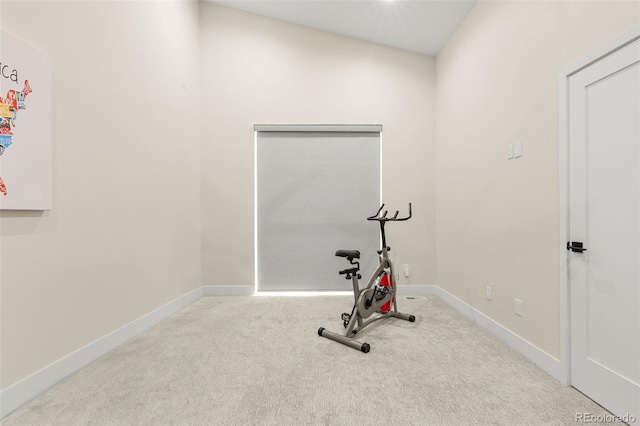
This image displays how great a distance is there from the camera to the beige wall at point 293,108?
3.49m

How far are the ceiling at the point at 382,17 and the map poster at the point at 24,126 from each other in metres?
2.57

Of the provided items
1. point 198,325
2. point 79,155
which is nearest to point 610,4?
point 79,155

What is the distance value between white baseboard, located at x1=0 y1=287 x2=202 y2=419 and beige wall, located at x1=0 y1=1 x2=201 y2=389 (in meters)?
0.05

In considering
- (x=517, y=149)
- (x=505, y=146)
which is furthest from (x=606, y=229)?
(x=505, y=146)

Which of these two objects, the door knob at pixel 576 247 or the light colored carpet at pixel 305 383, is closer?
the light colored carpet at pixel 305 383

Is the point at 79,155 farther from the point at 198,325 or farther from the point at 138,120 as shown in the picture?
the point at 198,325

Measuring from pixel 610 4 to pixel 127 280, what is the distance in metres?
3.73

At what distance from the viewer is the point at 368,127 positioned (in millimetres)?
3500

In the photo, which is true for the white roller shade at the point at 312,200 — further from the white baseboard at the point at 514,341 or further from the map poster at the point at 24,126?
the map poster at the point at 24,126

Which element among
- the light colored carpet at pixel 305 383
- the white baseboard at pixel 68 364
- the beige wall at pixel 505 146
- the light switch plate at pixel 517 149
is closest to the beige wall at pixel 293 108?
the beige wall at pixel 505 146

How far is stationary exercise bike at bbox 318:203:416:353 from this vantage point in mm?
2238

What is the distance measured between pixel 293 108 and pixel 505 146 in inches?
95.9

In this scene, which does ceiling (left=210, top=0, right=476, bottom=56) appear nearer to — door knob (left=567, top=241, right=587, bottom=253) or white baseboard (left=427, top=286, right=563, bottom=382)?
door knob (left=567, top=241, right=587, bottom=253)

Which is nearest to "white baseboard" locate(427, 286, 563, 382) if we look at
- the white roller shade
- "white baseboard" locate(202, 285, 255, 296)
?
the white roller shade
